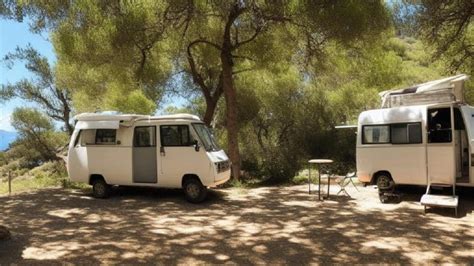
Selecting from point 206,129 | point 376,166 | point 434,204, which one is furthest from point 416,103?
point 206,129

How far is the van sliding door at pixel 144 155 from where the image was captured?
34.8ft

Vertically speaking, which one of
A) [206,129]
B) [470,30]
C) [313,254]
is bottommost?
[313,254]

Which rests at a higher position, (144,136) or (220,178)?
(144,136)

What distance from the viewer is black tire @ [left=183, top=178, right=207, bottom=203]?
10.2 m

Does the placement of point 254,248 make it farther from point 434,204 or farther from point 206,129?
point 206,129

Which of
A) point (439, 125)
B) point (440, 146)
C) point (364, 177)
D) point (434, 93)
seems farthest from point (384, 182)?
point (434, 93)

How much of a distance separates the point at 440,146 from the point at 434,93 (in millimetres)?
1247

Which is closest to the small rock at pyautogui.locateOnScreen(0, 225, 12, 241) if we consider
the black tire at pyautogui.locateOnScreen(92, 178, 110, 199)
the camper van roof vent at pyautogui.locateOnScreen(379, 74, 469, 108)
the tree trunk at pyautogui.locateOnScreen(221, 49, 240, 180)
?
the black tire at pyautogui.locateOnScreen(92, 178, 110, 199)

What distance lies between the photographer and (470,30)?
13.1 m

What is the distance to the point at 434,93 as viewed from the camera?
9.93 meters

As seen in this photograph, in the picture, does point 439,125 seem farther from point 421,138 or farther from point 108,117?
point 108,117

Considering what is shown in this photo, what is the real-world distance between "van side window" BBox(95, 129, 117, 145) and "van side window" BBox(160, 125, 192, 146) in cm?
140

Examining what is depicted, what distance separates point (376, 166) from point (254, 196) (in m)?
3.13

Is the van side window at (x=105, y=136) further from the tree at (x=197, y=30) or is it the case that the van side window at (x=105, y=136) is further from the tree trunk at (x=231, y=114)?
the tree trunk at (x=231, y=114)
